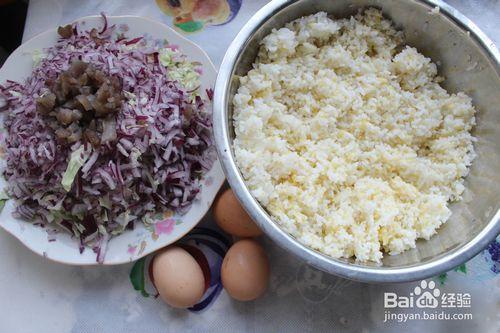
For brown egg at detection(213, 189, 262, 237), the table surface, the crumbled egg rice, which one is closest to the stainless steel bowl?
the crumbled egg rice

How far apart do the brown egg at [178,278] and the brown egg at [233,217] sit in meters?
0.14

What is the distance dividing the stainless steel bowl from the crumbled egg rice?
0.03 meters

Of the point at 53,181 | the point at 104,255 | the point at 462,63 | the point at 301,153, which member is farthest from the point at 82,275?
the point at 462,63

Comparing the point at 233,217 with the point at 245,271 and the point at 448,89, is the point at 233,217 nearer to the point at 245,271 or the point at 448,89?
the point at 245,271

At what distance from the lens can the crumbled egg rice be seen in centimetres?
117

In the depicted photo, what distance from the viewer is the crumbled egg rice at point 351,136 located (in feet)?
3.83

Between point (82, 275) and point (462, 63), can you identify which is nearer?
point (462, 63)

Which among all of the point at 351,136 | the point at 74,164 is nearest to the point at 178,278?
the point at 74,164

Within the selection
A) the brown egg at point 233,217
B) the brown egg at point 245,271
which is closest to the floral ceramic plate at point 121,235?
the brown egg at point 233,217

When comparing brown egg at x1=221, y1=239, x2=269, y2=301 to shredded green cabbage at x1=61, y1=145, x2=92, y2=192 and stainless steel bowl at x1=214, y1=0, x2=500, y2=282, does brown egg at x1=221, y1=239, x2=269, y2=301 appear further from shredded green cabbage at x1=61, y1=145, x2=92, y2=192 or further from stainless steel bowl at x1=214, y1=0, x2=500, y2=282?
shredded green cabbage at x1=61, y1=145, x2=92, y2=192

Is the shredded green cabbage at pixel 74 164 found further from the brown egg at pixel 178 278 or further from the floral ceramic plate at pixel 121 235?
the brown egg at pixel 178 278

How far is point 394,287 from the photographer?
1397 mm

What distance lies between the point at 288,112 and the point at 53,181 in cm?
66

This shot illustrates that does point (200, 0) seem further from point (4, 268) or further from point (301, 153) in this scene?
point (4, 268)
